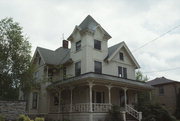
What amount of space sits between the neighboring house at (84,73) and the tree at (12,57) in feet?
10.1

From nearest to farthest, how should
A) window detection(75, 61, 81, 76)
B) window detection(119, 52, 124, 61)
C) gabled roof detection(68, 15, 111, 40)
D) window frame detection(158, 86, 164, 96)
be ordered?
window detection(75, 61, 81, 76) → gabled roof detection(68, 15, 111, 40) → window detection(119, 52, 124, 61) → window frame detection(158, 86, 164, 96)

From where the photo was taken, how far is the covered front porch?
18.3 m

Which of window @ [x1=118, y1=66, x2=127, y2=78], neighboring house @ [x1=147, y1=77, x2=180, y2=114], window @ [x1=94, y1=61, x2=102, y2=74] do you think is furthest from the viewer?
neighboring house @ [x1=147, y1=77, x2=180, y2=114]

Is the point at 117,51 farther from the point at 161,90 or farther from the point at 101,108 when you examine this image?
the point at 161,90

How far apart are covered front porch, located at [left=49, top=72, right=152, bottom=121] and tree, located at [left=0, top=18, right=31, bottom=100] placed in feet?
13.5

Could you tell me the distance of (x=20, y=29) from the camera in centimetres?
2089

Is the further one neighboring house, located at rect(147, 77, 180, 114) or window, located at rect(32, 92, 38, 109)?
neighboring house, located at rect(147, 77, 180, 114)

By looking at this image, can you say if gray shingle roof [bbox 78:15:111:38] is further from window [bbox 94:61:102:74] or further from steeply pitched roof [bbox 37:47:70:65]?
steeply pitched roof [bbox 37:47:70:65]

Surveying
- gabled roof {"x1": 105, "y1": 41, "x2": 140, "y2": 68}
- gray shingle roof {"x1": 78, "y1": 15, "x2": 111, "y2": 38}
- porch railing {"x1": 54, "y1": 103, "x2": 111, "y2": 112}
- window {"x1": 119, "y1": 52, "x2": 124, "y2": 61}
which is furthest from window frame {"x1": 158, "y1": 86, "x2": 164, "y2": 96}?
porch railing {"x1": 54, "y1": 103, "x2": 111, "y2": 112}

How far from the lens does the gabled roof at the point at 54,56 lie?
81.4 feet

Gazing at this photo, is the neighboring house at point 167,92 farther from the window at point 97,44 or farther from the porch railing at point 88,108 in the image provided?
the porch railing at point 88,108

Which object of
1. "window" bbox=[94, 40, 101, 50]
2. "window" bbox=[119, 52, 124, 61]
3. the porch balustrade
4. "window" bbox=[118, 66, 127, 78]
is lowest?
the porch balustrade

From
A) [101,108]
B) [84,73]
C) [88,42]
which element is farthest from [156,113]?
[88,42]

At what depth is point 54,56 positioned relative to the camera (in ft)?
88.1
